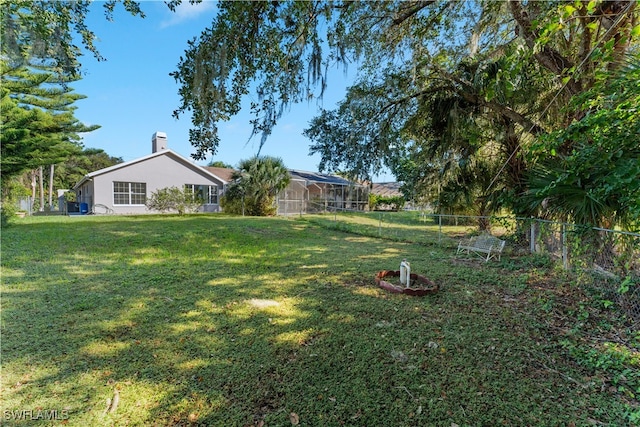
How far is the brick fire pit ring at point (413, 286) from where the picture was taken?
14.3 feet

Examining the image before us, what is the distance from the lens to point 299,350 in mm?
2811

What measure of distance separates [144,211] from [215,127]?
16.0 meters

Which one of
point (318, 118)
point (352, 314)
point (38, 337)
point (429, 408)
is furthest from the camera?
point (318, 118)

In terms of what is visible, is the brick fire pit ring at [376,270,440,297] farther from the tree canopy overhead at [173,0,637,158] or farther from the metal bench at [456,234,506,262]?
the tree canopy overhead at [173,0,637,158]

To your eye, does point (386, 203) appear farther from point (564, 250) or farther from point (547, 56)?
point (564, 250)

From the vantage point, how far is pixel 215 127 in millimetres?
4090

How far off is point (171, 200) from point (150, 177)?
7.92ft

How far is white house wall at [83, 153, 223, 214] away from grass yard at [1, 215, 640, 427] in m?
12.4

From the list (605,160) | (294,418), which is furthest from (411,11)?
(294,418)

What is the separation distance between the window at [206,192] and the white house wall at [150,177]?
26cm

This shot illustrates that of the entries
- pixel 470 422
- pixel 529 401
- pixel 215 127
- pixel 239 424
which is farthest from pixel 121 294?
pixel 529 401

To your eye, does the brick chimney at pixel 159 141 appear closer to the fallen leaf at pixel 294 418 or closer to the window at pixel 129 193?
the window at pixel 129 193

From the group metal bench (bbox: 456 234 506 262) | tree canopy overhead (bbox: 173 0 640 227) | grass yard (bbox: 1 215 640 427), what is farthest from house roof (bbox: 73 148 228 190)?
metal bench (bbox: 456 234 506 262)

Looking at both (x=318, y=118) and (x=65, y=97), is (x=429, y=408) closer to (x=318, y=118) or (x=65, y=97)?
(x=318, y=118)
